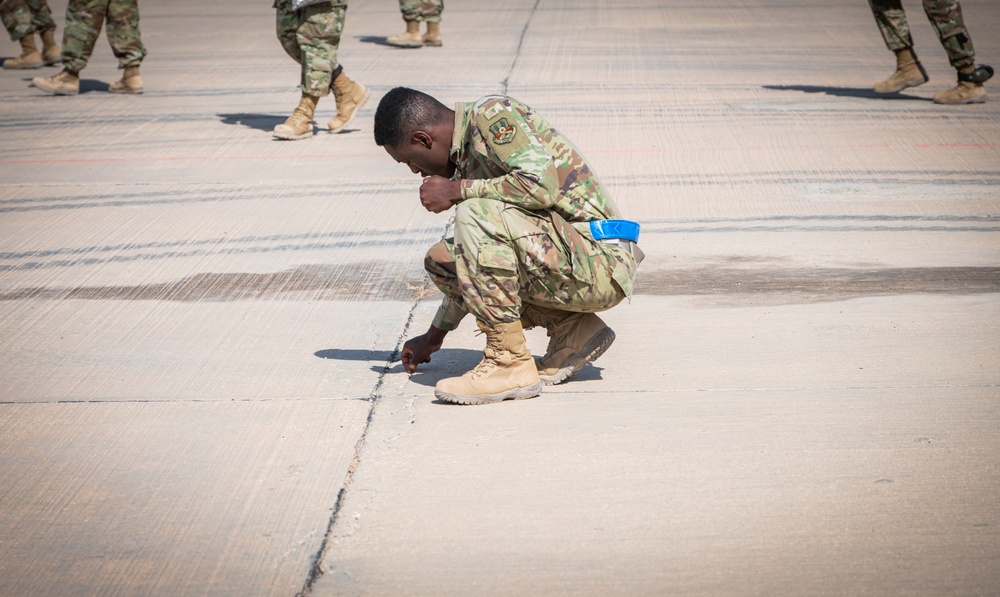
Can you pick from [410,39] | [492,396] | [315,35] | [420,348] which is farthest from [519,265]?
[410,39]

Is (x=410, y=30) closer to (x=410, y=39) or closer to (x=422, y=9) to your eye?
(x=410, y=39)

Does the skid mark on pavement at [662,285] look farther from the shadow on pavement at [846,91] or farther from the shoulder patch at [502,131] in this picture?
the shadow on pavement at [846,91]

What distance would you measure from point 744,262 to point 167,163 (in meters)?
4.20

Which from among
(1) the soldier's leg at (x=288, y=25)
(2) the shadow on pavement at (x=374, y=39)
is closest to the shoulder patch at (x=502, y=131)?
(1) the soldier's leg at (x=288, y=25)

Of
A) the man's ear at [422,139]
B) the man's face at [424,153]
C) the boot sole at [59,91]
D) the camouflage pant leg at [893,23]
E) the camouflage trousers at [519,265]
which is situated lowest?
the boot sole at [59,91]

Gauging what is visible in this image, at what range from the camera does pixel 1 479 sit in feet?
10.2

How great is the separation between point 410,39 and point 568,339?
912 cm

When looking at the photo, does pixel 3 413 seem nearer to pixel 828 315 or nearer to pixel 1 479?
pixel 1 479

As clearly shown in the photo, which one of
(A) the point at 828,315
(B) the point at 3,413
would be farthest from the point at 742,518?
(B) the point at 3,413

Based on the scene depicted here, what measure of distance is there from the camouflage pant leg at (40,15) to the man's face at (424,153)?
9439 mm

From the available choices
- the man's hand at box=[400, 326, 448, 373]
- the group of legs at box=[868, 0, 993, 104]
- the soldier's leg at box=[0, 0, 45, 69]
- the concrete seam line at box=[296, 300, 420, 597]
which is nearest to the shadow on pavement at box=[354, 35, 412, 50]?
the soldier's leg at box=[0, 0, 45, 69]

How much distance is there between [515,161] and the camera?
11.2 ft

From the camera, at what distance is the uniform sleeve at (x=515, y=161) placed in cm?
339

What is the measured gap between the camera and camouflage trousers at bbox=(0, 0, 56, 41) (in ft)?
A: 36.8
